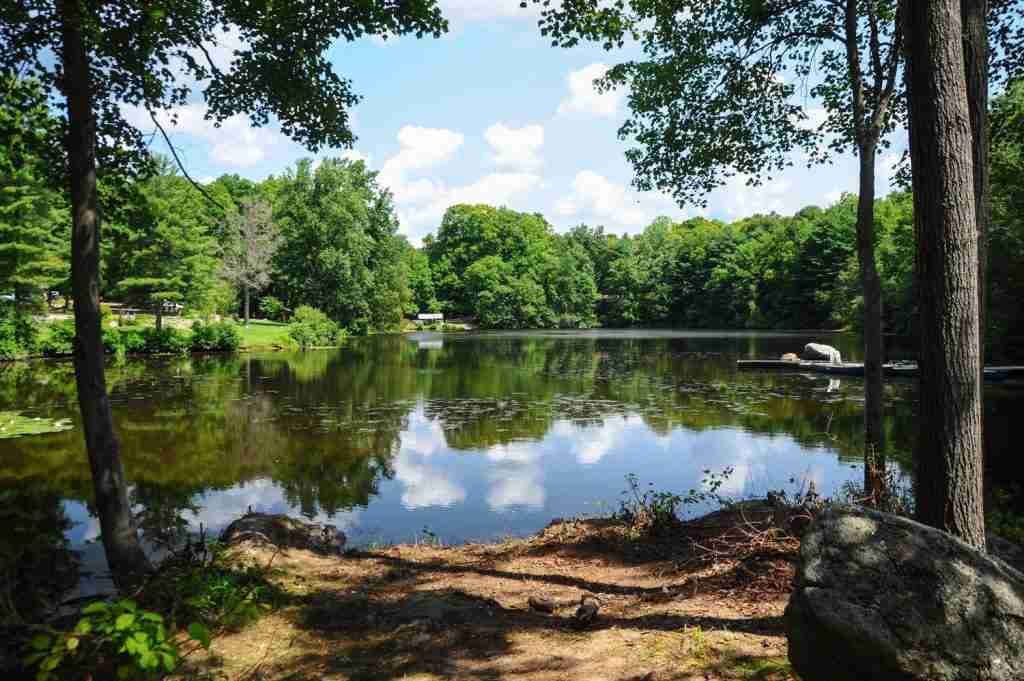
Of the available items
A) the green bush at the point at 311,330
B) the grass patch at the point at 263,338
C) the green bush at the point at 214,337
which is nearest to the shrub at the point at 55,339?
the green bush at the point at 214,337

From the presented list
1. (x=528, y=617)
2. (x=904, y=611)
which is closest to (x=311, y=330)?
(x=528, y=617)

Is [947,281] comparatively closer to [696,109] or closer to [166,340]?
[696,109]

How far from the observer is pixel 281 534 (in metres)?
7.36

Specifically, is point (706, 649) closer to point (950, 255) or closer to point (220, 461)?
point (950, 255)

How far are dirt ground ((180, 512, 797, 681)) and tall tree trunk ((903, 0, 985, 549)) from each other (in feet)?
4.58

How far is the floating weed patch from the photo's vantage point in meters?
15.1

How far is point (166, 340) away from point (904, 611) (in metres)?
39.8

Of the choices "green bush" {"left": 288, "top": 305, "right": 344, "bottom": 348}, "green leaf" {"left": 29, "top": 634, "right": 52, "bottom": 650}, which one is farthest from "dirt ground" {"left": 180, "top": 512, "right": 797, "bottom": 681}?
"green bush" {"left": 288, "top": 305, "right": 344, "bottom": 348}

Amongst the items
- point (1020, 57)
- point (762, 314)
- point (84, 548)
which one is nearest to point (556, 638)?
point (84, 548)

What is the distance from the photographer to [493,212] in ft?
317

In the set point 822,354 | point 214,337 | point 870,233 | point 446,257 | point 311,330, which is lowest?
point 822,354

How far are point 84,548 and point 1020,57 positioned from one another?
13.7m

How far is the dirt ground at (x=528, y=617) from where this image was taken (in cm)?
388

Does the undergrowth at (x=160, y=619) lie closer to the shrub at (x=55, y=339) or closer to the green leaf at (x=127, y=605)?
the green leaf at (x=127, y=605)
